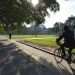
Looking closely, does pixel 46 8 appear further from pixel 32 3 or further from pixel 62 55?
pixel 62 55

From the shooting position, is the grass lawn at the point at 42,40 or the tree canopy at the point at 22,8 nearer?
the grass lawn at the point at 42,40

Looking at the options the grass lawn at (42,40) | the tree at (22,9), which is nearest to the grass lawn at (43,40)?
the grass lawn at (42,40)

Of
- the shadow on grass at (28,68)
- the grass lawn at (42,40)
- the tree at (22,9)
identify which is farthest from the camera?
the tree at (22,9)

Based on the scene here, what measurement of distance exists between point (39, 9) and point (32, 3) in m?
3.48

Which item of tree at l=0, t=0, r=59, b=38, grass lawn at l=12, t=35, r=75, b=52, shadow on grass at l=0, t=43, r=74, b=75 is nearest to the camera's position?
shadow on grass at l=0, t=43, r=74, b=75

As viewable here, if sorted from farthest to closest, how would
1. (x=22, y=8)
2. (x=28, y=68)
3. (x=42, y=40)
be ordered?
(x=42, y=40) → (x=22, y=8) → (x=28, y=68)

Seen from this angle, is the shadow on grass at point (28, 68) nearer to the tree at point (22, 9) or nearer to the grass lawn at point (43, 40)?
the grass lawn at point (43, 40)

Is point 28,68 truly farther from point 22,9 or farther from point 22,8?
point 22,8

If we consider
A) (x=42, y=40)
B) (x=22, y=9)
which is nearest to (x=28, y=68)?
(x=22, y=9)

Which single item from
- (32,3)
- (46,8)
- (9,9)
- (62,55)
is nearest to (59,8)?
(46,8)

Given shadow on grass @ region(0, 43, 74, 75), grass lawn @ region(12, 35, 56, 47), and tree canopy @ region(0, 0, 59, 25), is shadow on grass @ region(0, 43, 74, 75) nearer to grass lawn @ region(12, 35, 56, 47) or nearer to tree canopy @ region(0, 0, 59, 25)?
grass lawn @ region(12, 35, 56, 47)

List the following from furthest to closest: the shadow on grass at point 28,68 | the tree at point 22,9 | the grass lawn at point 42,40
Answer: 1. the tree at point 22,9
2. the grass lawn at point 42,40
3. the shadow on grass at point 28,68

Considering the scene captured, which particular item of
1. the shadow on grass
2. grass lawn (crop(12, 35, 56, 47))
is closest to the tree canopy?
grass lawn (crop(12, 35, 56, 47))

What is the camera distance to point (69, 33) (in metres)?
14.6
